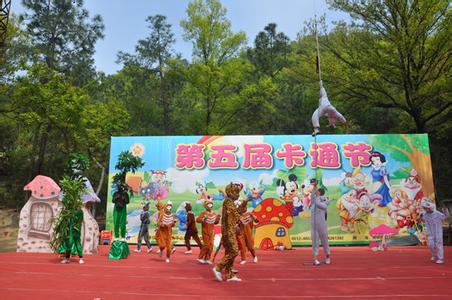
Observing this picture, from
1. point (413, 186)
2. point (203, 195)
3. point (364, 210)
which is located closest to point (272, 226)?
point (203, 195)

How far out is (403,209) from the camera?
15.5 meters

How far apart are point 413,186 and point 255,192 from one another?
6.57 metres

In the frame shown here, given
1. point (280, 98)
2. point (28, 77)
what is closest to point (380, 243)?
point (280, 98)

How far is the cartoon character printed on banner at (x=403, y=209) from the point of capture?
1538cm

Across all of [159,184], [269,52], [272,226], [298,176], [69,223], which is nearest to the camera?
[69,223]

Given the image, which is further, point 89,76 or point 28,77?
point 89,76

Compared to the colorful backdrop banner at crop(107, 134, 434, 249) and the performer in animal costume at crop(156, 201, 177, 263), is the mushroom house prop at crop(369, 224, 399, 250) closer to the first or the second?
the colorful backdrop banner at crop(107, 134, 434, 249)

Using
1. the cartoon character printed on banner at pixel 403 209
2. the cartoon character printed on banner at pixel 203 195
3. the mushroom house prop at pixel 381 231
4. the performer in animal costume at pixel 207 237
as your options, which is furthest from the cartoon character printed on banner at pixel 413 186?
the performer in animal costume at pixel 207 237

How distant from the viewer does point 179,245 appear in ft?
51.2

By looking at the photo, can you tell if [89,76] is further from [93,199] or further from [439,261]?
[439,261]

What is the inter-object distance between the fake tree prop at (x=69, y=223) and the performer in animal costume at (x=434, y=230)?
9247mm

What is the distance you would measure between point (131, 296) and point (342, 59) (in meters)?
16.1

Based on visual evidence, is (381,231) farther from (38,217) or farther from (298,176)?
(38,217)

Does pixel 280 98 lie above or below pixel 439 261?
above
